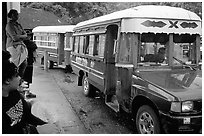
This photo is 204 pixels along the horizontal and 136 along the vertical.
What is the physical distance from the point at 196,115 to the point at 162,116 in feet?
1.73

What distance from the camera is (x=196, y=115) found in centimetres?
414

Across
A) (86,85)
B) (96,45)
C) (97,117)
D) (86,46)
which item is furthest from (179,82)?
(86,85)

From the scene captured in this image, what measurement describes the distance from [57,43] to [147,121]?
429 inches

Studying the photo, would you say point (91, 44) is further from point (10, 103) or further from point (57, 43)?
point (57, 43)

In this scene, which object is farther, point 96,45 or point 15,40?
point 96,45

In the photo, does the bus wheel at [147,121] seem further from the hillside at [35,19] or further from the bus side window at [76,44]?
the hillside at [35,19]

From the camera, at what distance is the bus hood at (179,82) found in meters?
4.16

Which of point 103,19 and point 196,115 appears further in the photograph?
point 103,19

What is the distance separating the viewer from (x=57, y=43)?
14.7m

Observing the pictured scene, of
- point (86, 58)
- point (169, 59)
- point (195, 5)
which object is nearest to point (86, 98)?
point (86, 58)

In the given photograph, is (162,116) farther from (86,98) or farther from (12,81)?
(86,98)

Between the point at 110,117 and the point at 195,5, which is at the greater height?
the point at 195,5

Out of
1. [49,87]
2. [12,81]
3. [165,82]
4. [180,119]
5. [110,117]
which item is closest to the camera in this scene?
[12,81]

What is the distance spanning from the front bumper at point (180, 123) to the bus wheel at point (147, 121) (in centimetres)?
18
